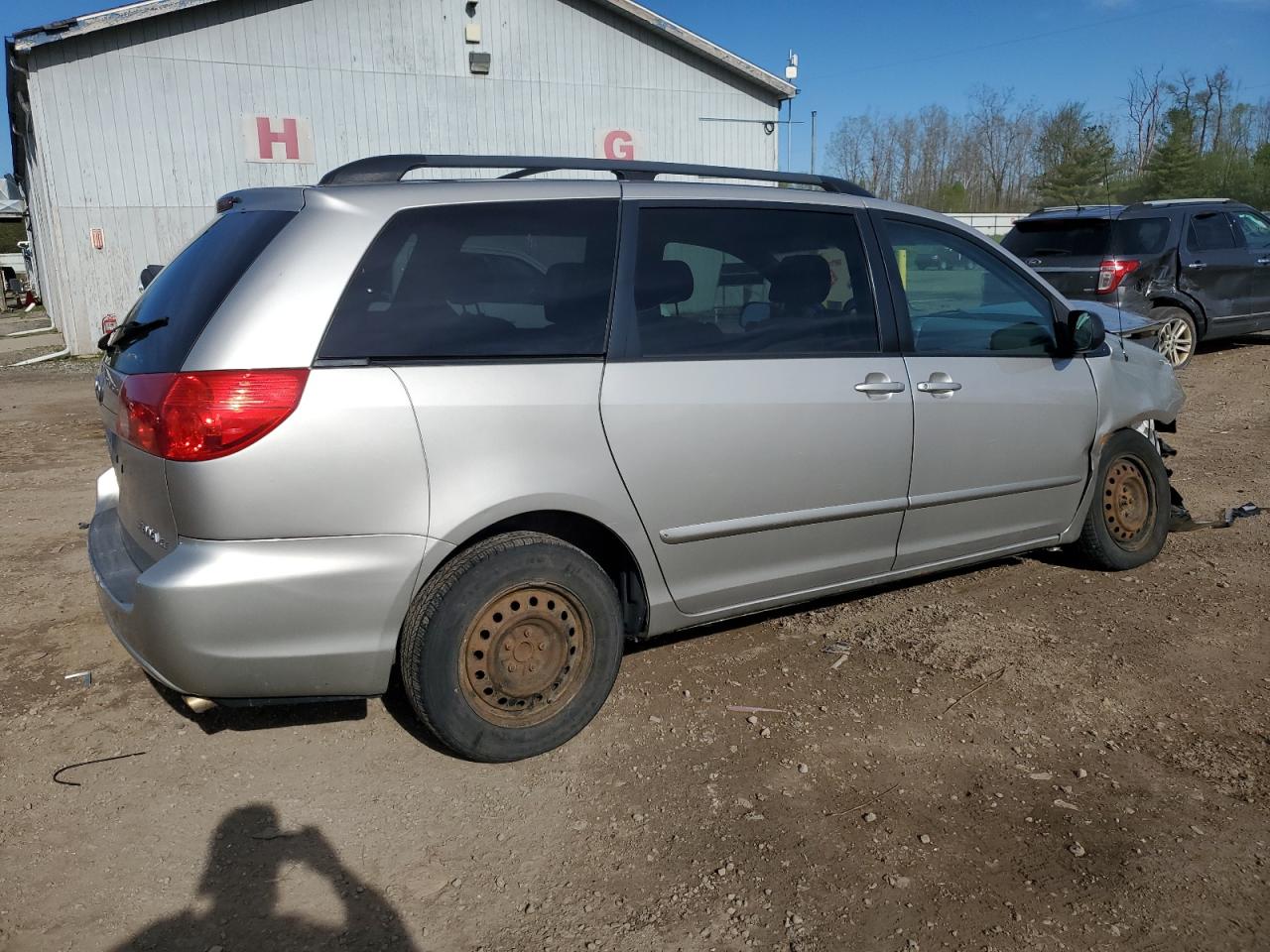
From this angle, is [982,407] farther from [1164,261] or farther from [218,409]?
[1164,261]

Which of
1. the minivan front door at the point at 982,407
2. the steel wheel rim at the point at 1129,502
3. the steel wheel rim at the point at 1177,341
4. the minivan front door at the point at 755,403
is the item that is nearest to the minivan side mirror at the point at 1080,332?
the minivan front door at the point at 982,407

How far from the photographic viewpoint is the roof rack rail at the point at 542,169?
11.2ft

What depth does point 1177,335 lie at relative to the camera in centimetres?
1145

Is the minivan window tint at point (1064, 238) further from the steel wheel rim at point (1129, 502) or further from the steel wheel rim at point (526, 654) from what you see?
the steel wheel rim at point (526, 654)

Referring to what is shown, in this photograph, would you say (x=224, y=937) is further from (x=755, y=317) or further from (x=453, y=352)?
(x=755, y=317)

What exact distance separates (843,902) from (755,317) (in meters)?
2.01

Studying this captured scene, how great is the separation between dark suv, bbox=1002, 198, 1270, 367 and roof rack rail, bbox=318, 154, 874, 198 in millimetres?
7429

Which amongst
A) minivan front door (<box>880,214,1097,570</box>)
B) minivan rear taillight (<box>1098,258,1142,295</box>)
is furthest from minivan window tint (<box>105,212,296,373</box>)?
minivan rear taillight (<box>1098,258,1142,295</box>)

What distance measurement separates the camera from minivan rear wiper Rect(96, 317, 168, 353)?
Answer: 3242 millimetres

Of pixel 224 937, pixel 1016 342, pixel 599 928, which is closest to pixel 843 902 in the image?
pixel 599 928

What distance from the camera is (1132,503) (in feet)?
16.8

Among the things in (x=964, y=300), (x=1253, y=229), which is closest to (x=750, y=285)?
(x=964, y=300)

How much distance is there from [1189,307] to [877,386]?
9.07 meters

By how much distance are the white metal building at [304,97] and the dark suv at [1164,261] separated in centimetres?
813
